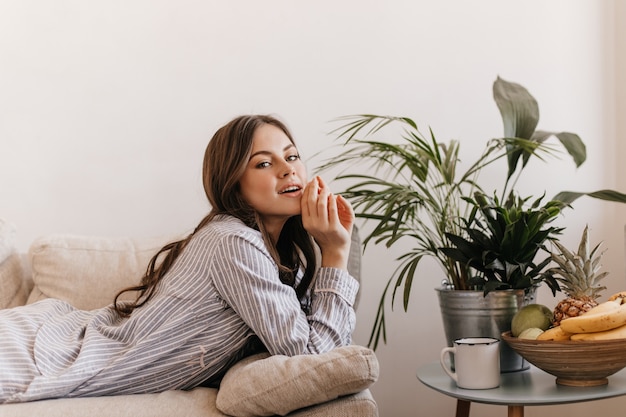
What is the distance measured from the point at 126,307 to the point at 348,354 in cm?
76

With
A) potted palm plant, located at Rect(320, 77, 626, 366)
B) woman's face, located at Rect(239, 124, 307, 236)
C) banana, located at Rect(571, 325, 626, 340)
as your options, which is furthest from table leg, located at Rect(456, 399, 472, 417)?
woman's face, located at Rect(239, 124, 307, 236)

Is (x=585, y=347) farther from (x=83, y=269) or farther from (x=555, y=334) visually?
(x=83, y=269)

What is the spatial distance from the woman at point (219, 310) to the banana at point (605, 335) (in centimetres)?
51

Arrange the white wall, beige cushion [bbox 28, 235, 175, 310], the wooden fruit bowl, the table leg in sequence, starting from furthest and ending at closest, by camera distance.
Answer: the white wall, the table leg, beige cushion [bbox 28, 235, 175, 310], the wooden fruit bowl

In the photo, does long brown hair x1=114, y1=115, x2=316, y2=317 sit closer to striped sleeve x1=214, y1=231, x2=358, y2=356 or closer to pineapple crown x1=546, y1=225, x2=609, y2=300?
striped sleeve x1=214, y1=231, x2=358, y2=356

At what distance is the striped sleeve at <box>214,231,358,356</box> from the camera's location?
4.94 feet

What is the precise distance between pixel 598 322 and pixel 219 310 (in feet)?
2.72

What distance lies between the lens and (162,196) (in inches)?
102

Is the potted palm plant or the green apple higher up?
the potted palm plant

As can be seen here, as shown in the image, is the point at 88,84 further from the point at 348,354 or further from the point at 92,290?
the point at 348,354

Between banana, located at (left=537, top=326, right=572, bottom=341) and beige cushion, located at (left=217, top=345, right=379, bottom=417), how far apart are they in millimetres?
545

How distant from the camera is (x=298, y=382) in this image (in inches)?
51.7

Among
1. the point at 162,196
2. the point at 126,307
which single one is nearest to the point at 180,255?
the point at 126,307

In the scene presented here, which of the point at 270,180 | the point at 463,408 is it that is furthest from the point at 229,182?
the point at 463,408
